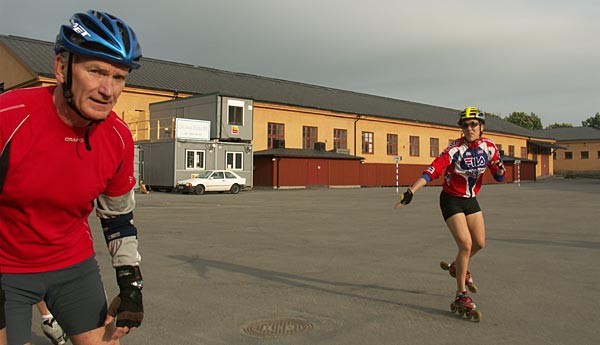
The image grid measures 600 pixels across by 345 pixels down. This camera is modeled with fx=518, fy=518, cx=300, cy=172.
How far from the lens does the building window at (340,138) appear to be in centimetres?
5197

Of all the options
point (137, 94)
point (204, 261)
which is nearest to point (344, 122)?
point (137, 94)

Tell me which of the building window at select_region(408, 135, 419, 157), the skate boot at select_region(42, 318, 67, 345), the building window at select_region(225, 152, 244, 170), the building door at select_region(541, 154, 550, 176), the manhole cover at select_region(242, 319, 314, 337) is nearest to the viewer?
the skate boot at select_region(42, 318, 67, 345)

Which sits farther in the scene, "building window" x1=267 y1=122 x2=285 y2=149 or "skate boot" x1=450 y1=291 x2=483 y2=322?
"building window" x1=267 y1=122 x2=285 y2=149

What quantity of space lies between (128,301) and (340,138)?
50394 mm

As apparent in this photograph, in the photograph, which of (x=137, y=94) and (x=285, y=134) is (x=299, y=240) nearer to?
(x=137, y=94)

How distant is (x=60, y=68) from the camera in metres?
2.24

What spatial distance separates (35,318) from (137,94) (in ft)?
126

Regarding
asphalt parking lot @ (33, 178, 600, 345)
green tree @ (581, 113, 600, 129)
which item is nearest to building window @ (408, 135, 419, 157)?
asphalt parking lot @ (33, 178, 600, 345)

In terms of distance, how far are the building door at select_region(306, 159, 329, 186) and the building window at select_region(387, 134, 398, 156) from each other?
43.4 feet

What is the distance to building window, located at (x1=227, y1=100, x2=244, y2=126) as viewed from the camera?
36812mm

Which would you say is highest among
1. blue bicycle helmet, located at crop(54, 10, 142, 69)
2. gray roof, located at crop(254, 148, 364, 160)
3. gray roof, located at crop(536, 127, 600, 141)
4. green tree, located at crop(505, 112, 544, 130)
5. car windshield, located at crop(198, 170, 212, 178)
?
green tree, located at crop(505, 112, 544, 130)

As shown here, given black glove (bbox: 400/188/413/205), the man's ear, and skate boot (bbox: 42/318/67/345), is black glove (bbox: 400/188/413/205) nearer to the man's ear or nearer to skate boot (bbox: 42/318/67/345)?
skate boot (bbox: 42/318/67/345)

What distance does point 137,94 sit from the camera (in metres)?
41.2

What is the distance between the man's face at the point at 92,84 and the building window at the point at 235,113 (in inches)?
1366
